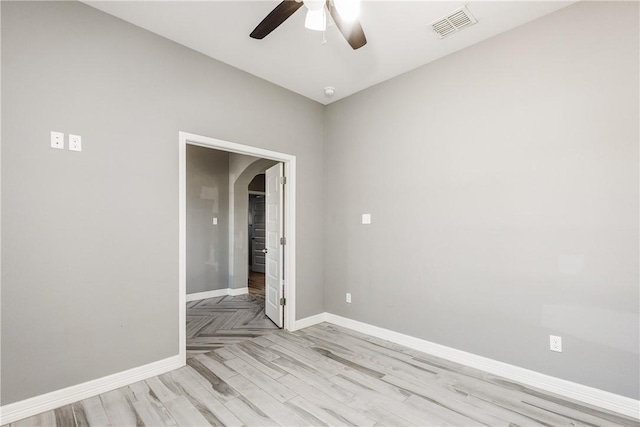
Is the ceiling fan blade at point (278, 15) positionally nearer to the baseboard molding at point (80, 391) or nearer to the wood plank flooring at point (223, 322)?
the baseboard molding at point (80, 391)

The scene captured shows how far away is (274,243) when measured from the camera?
12.8ft

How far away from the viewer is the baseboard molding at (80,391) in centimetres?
191

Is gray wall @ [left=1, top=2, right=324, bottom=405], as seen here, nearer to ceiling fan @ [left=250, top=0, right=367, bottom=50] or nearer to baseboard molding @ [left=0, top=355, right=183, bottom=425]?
baseboard molding @ [left=0, top=355, right=183, bottom=425]

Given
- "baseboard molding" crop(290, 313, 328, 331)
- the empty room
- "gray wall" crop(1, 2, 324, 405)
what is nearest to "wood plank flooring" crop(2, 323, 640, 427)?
the empty room

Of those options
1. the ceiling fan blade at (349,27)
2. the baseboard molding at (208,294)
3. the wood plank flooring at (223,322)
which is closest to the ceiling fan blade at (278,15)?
the ceiling fan blade at (349,27)

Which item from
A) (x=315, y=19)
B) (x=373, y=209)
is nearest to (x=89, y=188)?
(x=315, y=19)

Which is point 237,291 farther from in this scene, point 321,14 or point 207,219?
point 321,14

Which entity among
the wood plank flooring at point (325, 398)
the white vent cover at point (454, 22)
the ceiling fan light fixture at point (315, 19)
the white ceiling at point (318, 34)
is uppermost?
the white ceiling at point (318, 34)

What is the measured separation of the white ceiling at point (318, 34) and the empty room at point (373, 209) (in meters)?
0.02

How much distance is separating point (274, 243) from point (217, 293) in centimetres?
214

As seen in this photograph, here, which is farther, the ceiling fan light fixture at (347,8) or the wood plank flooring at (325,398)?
the wood plank flooring at (325,398)

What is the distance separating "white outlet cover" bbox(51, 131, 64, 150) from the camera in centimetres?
208

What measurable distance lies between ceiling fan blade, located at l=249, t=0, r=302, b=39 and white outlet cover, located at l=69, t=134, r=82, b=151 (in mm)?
1477

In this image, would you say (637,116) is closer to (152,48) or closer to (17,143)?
(152,48)
